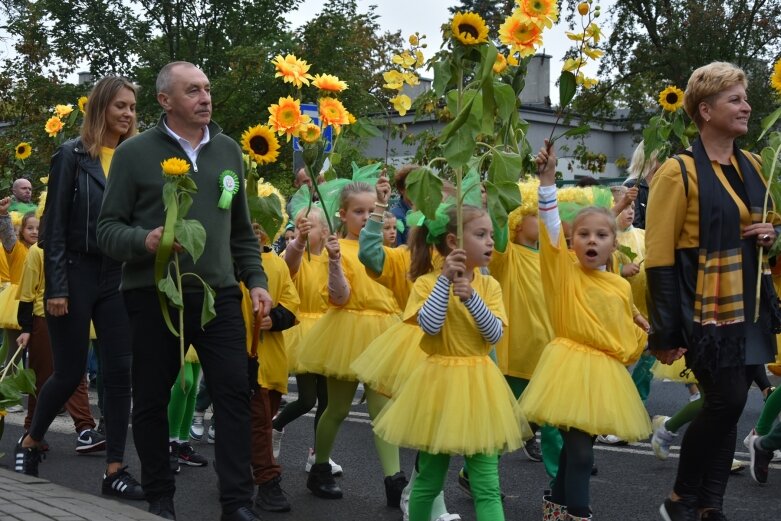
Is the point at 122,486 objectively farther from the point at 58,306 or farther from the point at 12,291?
the point at 12,291

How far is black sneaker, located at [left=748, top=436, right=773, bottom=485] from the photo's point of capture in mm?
6805

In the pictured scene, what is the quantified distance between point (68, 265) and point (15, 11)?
27.6m

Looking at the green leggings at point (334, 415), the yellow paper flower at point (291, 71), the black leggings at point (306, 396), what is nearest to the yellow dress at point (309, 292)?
the black leggings at point (306, 396)

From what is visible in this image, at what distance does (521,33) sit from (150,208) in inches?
71.4

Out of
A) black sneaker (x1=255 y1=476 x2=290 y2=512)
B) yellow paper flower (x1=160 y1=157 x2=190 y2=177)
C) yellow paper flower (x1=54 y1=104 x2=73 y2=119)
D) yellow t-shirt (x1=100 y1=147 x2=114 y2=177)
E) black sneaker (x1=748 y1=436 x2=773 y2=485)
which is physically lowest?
black sneaker (x1=255 y1=476 x2=290 y2=512)

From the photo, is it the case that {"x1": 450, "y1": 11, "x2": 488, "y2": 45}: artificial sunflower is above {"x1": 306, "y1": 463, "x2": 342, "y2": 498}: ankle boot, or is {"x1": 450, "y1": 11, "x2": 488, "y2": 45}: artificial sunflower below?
above

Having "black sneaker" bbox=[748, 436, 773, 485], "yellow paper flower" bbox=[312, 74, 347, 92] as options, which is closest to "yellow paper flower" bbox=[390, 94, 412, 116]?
"yellow paper flower" bbox=[312, 74, 347, 92]

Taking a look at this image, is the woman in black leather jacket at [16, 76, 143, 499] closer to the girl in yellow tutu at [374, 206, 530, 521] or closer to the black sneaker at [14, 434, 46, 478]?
the black sneaker at [14, 434, 46, 478]

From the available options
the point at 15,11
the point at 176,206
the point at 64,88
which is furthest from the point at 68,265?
the point at 15,11

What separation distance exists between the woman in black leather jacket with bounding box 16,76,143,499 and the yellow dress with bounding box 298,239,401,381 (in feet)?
3.46

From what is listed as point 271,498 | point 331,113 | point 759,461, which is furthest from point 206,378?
point 759,461

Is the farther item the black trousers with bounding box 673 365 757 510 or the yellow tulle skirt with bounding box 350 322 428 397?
the yellow tulle skirt with bounding box 350 322 428 397

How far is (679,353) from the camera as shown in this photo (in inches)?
211

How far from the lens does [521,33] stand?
201 inches
